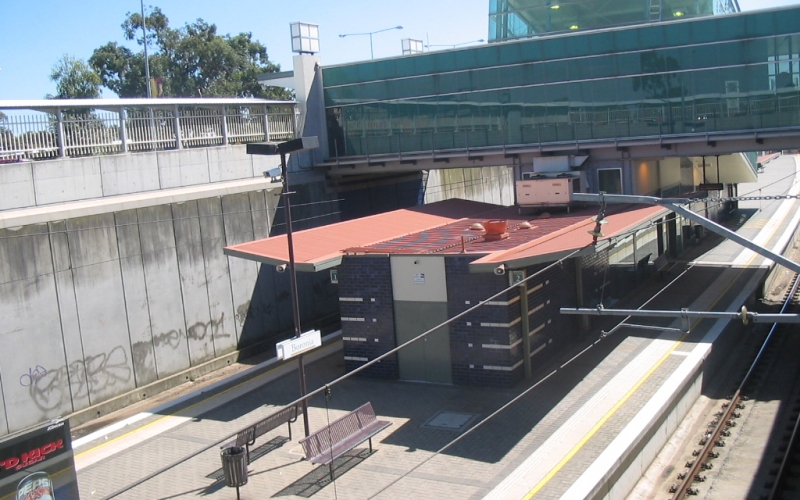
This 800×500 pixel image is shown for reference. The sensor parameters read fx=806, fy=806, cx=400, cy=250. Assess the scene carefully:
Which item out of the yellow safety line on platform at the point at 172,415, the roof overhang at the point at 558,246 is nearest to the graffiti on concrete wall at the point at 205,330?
the yellow safety line on platform at the point at 172,415

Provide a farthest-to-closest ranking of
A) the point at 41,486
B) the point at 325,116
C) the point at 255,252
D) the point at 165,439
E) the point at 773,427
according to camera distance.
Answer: the point at 325,116, the point at 255,252, the point at 773,427, the point at 165,439, the point at 41,486

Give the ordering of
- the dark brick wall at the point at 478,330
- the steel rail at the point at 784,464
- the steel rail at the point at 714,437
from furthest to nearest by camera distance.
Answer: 1. the dark brick wall at the point at 478,330
2. the steel rail at the point at 714,437
3. the steel rail at the point at 784,464

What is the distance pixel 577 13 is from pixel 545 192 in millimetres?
10823

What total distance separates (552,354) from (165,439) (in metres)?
8.17

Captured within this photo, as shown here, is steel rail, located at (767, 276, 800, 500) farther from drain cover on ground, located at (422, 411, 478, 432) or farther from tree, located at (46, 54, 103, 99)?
tree, located at (46, 54, 103, 99)

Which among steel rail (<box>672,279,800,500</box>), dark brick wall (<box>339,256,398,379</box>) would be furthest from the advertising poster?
steel rail (<box>672,279,800,500</box>)

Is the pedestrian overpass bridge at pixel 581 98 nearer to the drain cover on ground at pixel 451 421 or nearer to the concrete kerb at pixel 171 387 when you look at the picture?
the concrete kerb at pixel 171 387

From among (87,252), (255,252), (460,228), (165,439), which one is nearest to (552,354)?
(460,228)

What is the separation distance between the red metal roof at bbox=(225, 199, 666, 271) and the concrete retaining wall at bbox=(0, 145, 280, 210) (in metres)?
3.11

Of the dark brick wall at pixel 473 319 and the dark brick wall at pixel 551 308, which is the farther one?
the dark brick wall at pixel 551 308

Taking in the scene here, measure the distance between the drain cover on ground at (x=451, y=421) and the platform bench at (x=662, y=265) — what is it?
13.6m

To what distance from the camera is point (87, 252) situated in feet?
53.8

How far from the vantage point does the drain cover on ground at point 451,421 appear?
13894mm

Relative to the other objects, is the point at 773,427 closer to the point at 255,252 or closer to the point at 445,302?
the point at 445,302
